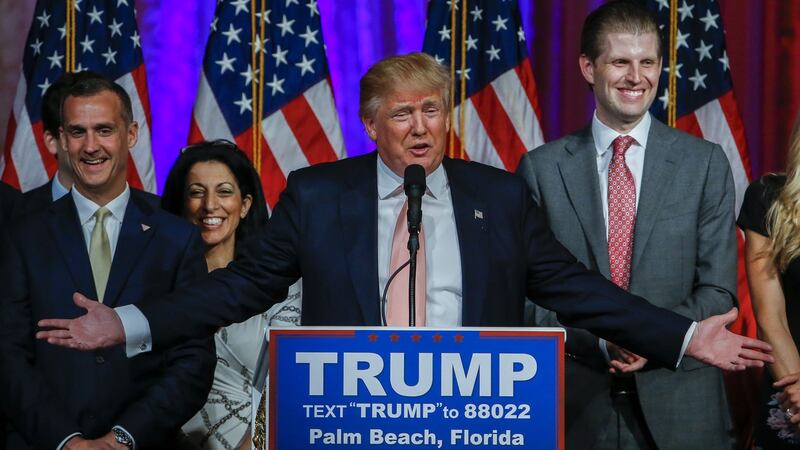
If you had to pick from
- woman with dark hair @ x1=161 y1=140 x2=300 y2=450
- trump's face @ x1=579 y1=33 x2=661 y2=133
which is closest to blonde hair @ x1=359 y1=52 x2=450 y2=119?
trump's face @ x1=579 y1=33 x2=661 y2=133

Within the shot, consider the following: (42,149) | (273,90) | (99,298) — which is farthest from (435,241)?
(42,149)

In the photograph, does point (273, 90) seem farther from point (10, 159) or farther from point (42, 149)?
point (10, 159)

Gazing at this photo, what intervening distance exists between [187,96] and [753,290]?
3017mm

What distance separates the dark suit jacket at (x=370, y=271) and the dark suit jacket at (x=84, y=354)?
18.3 inches

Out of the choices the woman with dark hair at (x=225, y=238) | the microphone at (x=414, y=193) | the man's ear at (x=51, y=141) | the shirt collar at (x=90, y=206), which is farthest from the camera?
the man's ear at (x=51, y=141)

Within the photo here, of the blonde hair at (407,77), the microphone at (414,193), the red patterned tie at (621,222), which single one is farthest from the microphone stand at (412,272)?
the red patterned tie at (621,222)

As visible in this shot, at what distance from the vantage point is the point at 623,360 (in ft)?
9.18

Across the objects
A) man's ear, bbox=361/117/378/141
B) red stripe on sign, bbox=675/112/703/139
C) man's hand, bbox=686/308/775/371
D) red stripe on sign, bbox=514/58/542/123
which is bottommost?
man's hand, bbox=686/308/775/371

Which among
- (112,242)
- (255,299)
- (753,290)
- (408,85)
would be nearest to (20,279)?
(112,242)

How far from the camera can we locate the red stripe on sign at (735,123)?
471cm

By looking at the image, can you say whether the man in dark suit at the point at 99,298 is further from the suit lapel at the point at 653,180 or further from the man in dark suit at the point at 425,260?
the suit lapel at the point at 653,180

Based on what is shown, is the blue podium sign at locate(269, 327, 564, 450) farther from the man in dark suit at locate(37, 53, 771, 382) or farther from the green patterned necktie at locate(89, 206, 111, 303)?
the green patterned necktie at locate(89, 206, 111, 303)

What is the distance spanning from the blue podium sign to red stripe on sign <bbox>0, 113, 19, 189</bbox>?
3.11 m

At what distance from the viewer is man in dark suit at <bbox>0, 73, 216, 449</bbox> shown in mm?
2854
